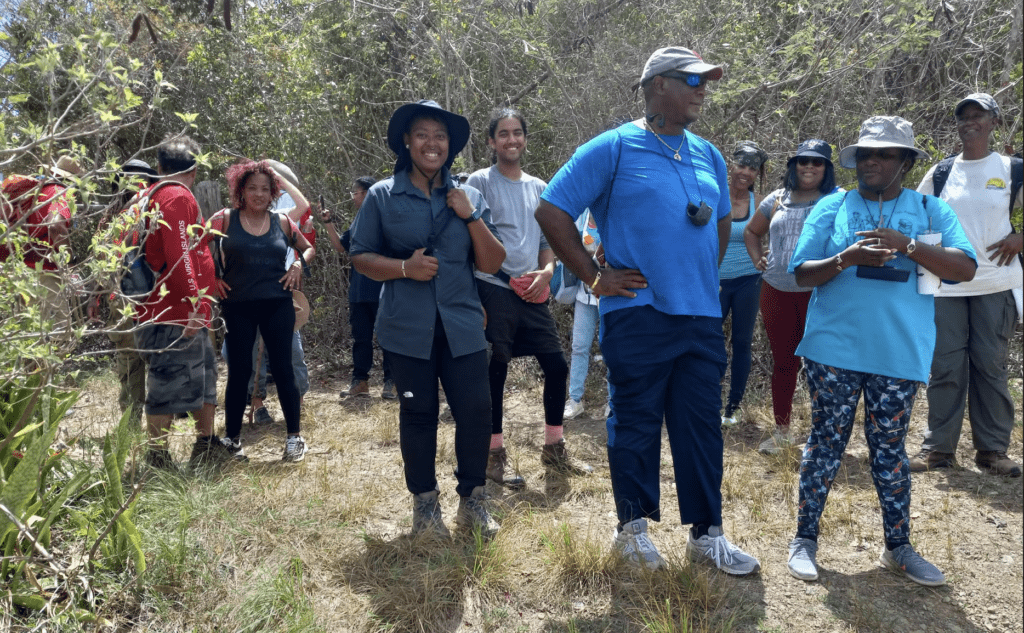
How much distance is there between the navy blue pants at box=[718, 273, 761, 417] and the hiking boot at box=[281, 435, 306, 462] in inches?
114

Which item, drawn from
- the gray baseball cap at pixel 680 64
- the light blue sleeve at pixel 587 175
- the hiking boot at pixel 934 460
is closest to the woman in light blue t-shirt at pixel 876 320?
the gray baseball cap at pixel 680 64

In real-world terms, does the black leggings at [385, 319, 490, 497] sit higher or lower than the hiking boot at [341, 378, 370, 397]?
higher

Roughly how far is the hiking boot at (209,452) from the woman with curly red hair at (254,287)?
11 cm

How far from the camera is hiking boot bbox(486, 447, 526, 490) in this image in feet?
14.7

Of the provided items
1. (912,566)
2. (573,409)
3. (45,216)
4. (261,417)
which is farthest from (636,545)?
(261,417)

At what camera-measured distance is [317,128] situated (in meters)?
8.23

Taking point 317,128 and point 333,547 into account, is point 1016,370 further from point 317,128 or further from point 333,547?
point 317,128

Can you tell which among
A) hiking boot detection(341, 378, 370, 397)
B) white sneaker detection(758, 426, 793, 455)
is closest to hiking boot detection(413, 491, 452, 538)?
white sneaker detection(758, 426, 793, 455)

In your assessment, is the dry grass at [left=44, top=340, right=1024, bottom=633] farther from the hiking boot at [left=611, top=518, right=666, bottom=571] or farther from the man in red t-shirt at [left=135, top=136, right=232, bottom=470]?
the man in red t-shirt at [left=135, top=136, right=232, bottom=470]

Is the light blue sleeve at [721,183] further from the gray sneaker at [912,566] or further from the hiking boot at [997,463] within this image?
the hiking boot at [997,463]

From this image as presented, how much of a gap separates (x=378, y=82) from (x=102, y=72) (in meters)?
5.84

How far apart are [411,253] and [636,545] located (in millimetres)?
1603

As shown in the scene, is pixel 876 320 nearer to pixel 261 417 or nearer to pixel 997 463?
pixel 997 463

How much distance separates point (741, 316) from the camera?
546 cm
